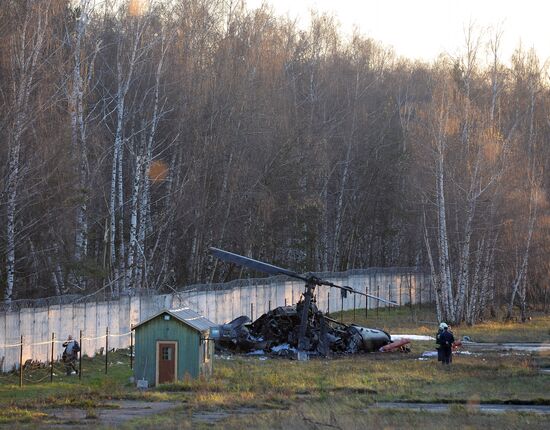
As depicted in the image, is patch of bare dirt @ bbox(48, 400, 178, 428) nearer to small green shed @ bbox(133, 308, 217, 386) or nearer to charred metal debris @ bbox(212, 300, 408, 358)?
small green shed @ bbox(133, 308, 217, 386)

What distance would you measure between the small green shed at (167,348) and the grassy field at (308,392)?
745 mm

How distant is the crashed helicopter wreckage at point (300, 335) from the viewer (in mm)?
39562

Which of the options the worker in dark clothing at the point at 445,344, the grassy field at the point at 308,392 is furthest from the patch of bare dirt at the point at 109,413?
the worker in dark clothing at the point at 445,344

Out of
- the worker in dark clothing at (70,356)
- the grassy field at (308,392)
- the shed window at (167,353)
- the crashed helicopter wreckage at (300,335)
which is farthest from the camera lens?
the crashed helicopter wreckage at (300,335)

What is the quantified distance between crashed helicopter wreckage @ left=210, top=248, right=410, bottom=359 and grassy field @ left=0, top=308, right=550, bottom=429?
1.29 m

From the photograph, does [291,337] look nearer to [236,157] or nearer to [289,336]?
[289,336]

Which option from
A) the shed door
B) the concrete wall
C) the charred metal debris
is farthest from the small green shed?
the charred metal debris

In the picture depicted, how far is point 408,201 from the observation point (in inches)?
3108

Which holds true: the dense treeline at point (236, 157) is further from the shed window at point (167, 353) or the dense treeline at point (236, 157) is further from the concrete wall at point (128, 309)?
the shed window at point (167, 353)

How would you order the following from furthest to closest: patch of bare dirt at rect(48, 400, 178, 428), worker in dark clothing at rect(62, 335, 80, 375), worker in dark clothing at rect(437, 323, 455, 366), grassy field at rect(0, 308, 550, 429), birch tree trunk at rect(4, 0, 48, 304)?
birch tree trunk at rect(4, 0, 48, 304) → worker in dark clothing at rect(437, 323, 455, 366) → worker in dark clothing at rect(62, 335, 80, 375) → patch of bare dirt at rect(48, 400, 178, 428) → grassy field at rect(0, 308, 550, 429)

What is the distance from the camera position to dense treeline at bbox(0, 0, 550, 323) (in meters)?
40.7

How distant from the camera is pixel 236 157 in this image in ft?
200

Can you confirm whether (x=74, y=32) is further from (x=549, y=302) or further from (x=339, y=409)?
(x=549, y=302)

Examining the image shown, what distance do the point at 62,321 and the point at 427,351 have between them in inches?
556
